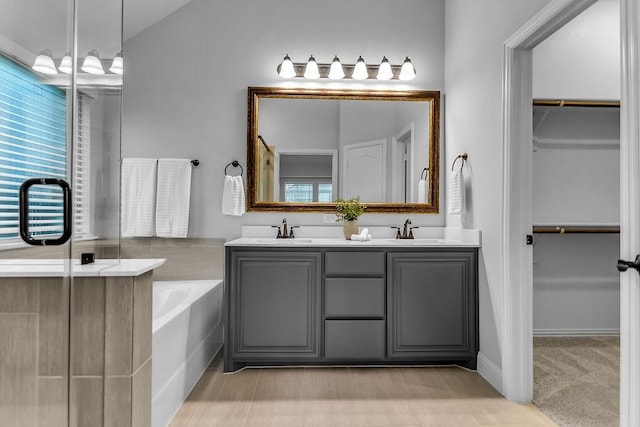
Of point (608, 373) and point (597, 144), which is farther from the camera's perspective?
point (597, 144)

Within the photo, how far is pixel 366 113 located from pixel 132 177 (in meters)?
1.83

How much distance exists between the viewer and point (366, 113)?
3264 millimetres

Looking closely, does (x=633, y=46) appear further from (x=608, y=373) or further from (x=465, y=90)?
(x=608, y=373)

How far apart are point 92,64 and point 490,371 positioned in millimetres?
2492

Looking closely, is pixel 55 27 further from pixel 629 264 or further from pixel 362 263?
pixel 362 263

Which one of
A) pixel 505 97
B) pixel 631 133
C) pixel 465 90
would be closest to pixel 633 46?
pixel 631 133

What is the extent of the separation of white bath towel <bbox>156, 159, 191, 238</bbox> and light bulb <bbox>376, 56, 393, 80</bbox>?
1.60m

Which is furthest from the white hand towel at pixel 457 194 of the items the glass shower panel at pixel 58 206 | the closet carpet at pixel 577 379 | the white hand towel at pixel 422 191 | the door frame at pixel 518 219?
the glass shower panel at pixel 58 206

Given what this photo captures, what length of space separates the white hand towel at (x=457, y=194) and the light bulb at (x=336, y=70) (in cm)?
113

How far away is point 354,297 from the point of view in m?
2.66

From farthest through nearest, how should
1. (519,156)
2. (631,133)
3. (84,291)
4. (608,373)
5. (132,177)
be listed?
(132,177)
(608,373)
(519,156)
(631,133)
(84,291)

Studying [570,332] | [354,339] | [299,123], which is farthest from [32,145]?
[570,332]

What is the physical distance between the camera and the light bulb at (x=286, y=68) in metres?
3.13

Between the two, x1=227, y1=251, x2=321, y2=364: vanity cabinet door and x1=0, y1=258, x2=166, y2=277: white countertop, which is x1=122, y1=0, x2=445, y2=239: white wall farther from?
x1=0, y1=258, x2=166, y2=277: white countertop
